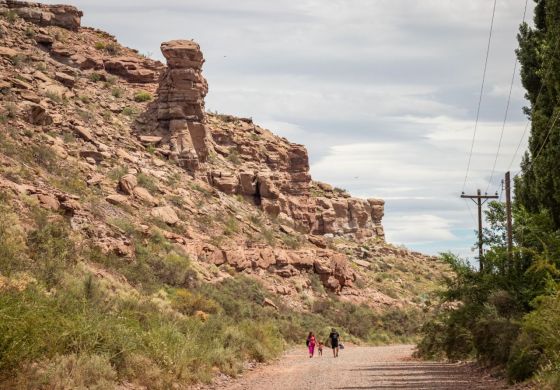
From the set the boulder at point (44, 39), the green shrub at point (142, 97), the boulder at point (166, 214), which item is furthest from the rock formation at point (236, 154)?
the boulder at point (44, 39)

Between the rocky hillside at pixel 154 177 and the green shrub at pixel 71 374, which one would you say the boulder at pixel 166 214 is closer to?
the rocky hillside at pixel 154 177

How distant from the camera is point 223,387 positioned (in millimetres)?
20438

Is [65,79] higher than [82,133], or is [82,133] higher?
[65,79]

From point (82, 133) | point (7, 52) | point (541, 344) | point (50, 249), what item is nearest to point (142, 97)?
point (7, 52)

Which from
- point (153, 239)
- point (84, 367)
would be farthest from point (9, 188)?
point (84, 367)

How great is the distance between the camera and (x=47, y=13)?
7425 cm

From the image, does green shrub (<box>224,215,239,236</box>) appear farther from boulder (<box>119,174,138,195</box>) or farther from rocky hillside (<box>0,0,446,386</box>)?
boulder (<box>119,174,138,195</box>)

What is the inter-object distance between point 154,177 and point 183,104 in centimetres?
944

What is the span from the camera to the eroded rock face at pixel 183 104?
202ft

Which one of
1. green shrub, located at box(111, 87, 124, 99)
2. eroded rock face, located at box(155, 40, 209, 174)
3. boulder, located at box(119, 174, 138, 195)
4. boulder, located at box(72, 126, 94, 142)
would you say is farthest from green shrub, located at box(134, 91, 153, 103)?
boulder, located at box(119, 174, 138, 195)

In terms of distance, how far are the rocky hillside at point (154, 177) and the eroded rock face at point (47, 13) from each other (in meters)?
0.14

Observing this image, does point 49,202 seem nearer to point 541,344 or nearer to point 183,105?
point 541,344

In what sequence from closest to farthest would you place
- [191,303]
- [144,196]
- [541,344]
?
1. [541,344]
2. [191,303]
3. [144,196]

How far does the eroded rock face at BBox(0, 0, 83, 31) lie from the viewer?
236 feet
